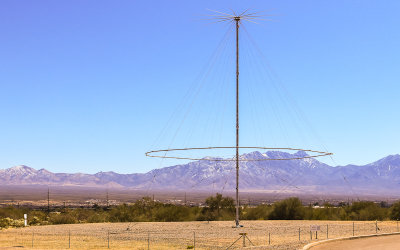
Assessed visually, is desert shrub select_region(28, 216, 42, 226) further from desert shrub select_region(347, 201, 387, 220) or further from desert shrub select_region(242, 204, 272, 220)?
desert shrub select_region(347, 201, 387, 220)

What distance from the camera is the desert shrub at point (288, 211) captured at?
80.1 meters

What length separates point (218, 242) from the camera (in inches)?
1927

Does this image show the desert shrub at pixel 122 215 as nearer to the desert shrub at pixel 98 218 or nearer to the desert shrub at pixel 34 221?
the desert shrub at pixel 98 218

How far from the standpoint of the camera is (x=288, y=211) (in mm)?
80438

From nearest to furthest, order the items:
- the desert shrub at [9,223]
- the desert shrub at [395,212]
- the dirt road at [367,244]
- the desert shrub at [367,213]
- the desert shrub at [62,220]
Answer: the dirt road at [367,244], the desert shrub at [9,223], the desert shrub at [395,212], the desert shrub at [62,220], the desert shrub at [367,213]

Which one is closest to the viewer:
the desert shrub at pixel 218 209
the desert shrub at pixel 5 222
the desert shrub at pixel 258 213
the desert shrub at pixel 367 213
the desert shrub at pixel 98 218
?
the desert shrub at pixel 5 222

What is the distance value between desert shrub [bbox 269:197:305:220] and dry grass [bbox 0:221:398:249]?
10.5 meters

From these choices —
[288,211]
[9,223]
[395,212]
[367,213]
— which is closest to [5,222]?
[9,223]

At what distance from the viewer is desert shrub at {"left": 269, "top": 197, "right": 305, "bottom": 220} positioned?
80.1m

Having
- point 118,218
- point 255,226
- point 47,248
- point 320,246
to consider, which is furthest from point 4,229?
point 320,246

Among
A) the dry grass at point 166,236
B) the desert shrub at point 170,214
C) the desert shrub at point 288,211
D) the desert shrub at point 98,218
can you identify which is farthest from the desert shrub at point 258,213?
the desert shrub at point 98,218

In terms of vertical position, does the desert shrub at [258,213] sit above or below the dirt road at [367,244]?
below

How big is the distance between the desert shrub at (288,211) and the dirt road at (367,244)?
100ft

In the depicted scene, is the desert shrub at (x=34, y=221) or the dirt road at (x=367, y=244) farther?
the desert shrub at (x=34, y=221)
